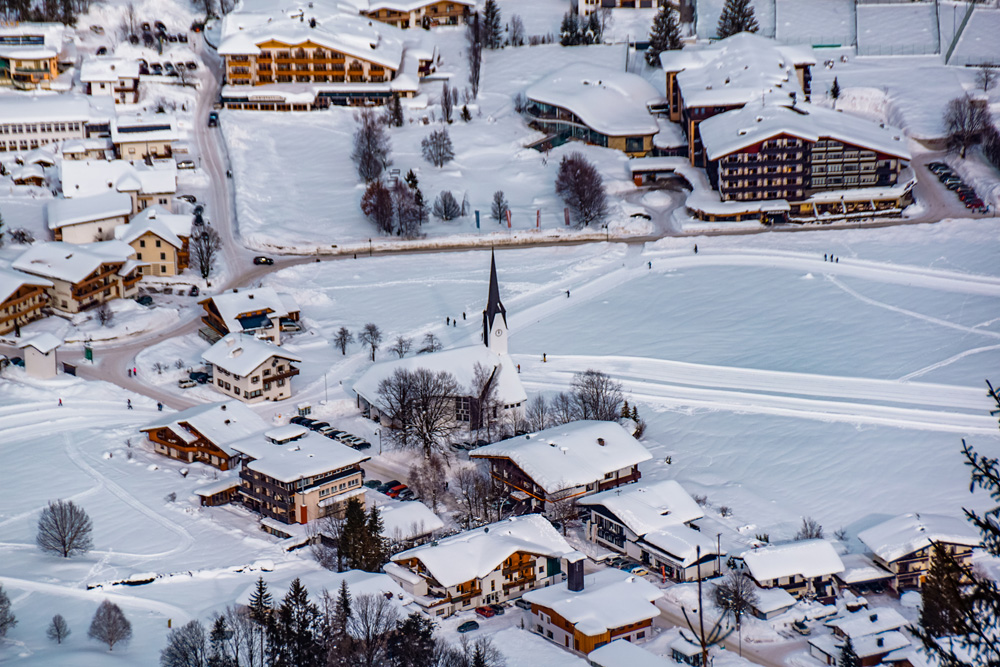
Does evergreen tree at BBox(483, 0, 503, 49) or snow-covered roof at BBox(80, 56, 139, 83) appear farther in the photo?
evergreen tree at BBox(483, 0, 503, 49)

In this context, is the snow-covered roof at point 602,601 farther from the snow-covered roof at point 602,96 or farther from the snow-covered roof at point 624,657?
the snow-covered roof at point 602,96

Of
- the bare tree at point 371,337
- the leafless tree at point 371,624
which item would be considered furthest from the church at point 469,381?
the leafless tree at point 371,624

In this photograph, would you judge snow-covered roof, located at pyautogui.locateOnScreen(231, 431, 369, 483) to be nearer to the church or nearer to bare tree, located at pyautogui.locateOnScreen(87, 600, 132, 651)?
the church

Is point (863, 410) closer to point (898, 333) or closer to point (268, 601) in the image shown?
point (898, 333)

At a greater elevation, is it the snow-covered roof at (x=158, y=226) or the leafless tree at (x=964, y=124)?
the leafless tree at (x=964, y=124)

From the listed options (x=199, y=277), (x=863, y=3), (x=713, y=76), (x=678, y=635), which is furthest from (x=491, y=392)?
(x=863, y=3)

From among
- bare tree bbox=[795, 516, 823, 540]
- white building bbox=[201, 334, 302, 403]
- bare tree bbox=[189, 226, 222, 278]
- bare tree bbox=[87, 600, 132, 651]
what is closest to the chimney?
bare tree bbox=[795, 516, 823, 540]
